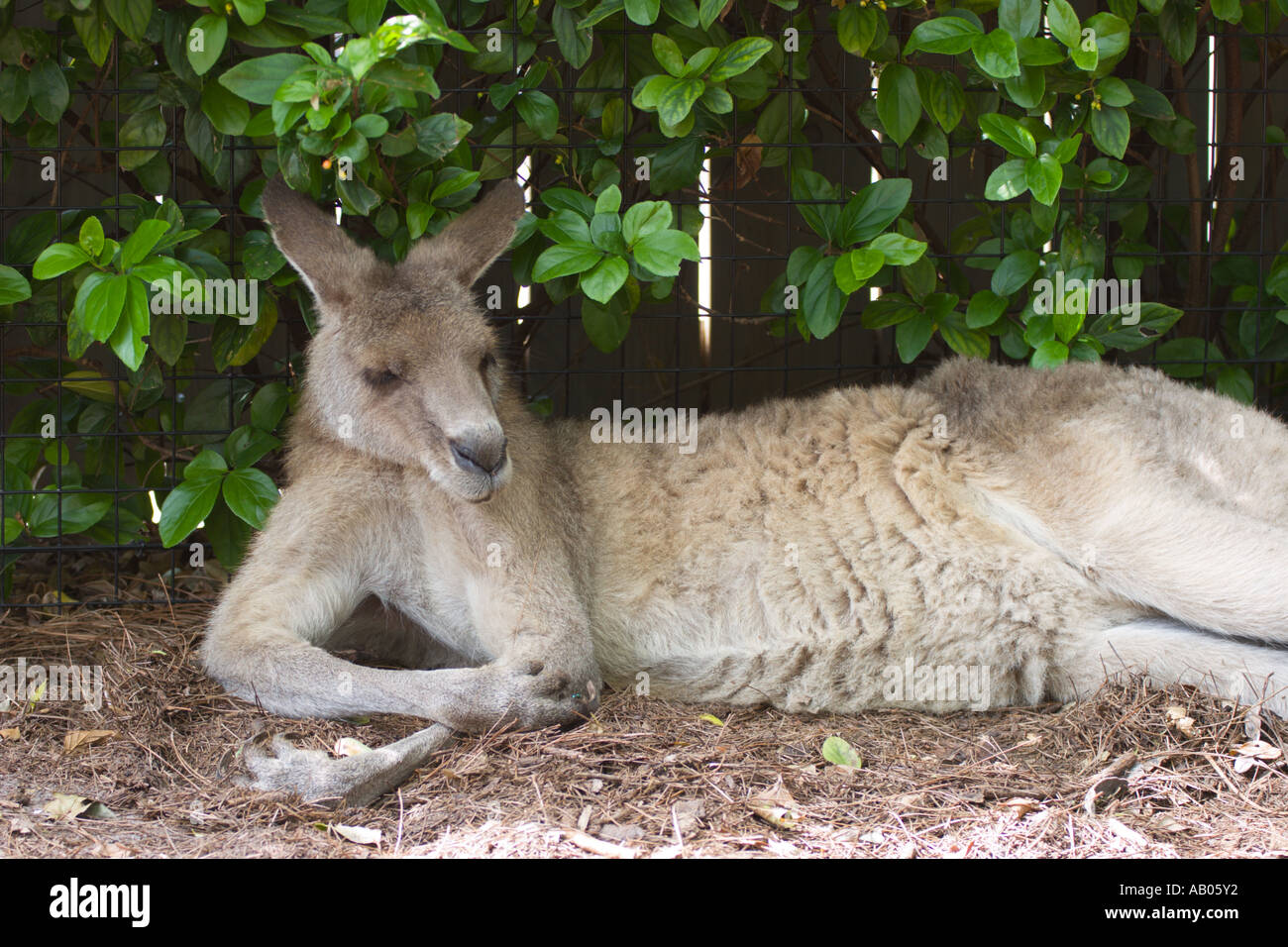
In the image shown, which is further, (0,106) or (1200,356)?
(1200,356)

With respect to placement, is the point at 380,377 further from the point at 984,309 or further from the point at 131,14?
the point at 984,309

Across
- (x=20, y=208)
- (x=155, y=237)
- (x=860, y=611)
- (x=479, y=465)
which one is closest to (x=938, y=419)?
(x=860, y=611)

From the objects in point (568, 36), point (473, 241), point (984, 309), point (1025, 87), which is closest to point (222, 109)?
point (473, 241)

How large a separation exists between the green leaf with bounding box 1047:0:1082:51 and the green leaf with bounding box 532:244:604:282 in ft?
5.42

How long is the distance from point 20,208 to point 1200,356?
474cm

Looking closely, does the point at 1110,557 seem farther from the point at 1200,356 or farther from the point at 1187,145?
the point at 1187,145

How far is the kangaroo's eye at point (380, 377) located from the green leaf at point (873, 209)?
1707 mm

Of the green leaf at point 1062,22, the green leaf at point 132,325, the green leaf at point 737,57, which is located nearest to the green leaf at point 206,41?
the green leaf at point 132,325

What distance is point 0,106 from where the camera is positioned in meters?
4.30

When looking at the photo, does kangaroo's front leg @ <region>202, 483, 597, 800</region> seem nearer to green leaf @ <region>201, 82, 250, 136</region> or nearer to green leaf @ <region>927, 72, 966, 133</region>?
green leaf @ <region>201, 82, 250, 136</region>

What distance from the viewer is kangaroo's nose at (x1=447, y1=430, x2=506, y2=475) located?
3574 millimetres

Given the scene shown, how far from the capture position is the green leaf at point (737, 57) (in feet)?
12.8

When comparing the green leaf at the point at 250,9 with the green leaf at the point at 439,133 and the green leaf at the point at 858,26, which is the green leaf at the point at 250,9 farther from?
the green leaf at the point at 858,26

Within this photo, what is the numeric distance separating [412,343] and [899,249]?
1.69 m
